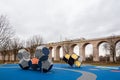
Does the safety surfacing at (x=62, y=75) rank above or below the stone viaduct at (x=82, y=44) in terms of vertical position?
below

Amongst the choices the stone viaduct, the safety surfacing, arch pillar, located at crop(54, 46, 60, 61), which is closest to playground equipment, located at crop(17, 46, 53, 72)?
the safety surfacing

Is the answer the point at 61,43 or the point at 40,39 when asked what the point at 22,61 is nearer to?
the point at 61,43

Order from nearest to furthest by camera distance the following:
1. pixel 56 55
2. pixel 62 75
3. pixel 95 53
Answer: pixel 62 75, pixel 95 53, pixel 56 55

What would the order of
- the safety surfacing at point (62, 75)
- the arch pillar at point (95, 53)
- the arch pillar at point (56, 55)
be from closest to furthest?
the safety surfacing at point (62, 75) < the arch pillar at point (95, 53) < the arch pillar at point (56, 55)

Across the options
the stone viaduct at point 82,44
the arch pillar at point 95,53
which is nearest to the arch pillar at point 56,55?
the stone viaduct at point 82,44

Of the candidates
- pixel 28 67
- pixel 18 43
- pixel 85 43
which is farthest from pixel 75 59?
pixel 18 43

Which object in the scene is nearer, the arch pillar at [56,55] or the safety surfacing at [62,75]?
the safety surfacing at [62,75]

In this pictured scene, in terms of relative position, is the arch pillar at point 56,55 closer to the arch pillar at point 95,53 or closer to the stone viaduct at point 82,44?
the stone viaduct at point 82,44

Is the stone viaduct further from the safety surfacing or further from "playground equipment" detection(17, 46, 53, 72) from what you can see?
"playground equipment" detection(17, 46, 53, 72)

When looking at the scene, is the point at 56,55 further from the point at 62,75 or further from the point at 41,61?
the point at 62,75

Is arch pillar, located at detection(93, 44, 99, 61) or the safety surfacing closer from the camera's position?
the safety surfacing

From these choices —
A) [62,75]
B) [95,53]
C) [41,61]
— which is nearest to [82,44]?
[95,53]

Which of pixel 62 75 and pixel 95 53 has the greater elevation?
pixel 95 53

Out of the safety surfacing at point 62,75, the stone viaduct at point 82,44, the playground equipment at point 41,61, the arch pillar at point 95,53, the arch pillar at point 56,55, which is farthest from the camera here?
the arch pillar at point 56,55
